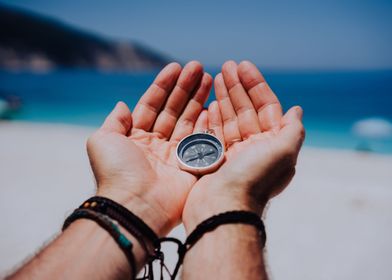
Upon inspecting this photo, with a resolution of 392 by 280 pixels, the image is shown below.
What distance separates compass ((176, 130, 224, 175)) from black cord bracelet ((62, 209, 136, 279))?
877 millimetres

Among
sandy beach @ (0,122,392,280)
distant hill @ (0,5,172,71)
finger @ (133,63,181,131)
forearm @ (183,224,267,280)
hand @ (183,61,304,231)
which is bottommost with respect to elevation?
sandy beach @ (0,122,392,280)

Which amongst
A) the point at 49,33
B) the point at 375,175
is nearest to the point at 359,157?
the point at 375,175

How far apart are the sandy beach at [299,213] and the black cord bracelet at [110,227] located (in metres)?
1.96

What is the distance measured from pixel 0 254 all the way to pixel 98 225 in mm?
3068

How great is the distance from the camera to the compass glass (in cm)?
275

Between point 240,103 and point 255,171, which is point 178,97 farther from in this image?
point 255,171

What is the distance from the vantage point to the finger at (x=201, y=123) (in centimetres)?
326

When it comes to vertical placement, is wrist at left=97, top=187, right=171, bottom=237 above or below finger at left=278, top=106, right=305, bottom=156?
below

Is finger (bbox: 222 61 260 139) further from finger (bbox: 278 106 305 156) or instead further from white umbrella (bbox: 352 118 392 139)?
white umbrella (bbox: 352 118 392 139)

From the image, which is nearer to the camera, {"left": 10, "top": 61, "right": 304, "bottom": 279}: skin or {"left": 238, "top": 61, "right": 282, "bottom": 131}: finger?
{"left": 10, "top": 61, "right": 304, "bottom": 279}: skin

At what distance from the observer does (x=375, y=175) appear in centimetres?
807

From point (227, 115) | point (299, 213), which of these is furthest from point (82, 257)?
point (299, 213)

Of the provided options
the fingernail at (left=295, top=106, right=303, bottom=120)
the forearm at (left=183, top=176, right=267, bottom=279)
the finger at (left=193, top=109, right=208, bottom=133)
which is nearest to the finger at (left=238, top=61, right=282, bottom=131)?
the fingernail at (left=295, top=106, right=303, bottom=120)

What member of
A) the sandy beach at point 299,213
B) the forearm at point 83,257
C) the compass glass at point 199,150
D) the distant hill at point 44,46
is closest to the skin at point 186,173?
the forearm at point 83,257
